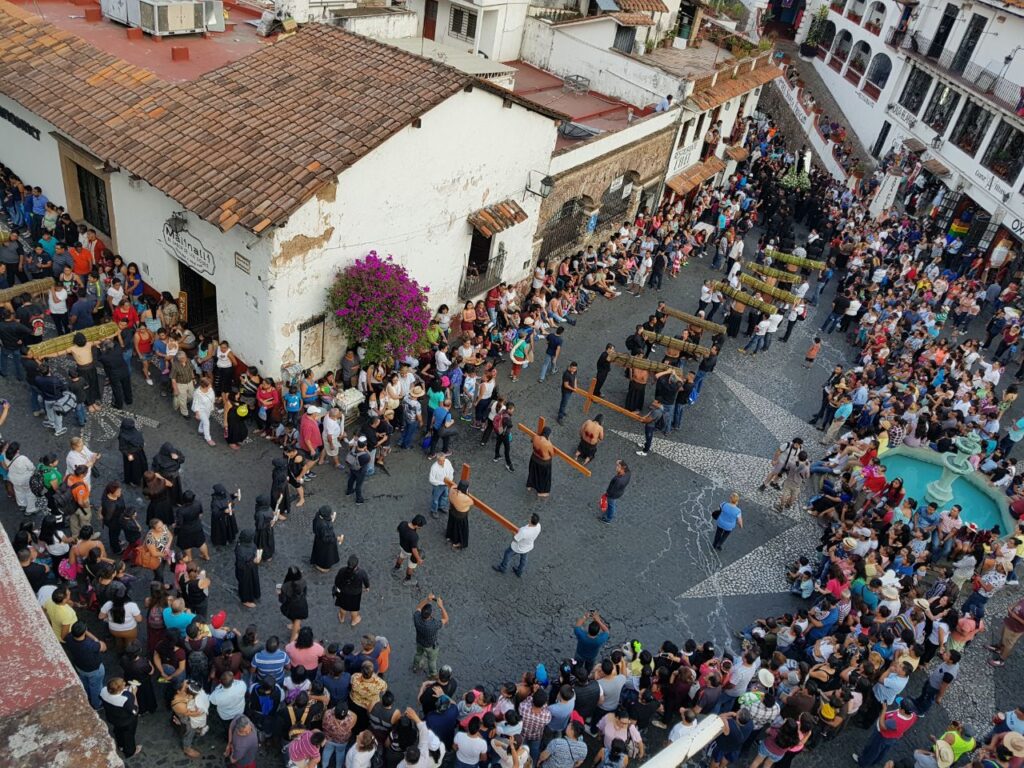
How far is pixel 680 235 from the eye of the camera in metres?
24.6

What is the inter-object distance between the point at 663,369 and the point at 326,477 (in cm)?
727

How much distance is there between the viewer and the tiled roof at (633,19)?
24812 mm

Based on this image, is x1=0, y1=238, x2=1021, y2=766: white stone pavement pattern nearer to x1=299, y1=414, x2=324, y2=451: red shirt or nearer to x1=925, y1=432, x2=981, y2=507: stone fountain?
x1=299, y1=414, x2=324, y2=451: red shirt

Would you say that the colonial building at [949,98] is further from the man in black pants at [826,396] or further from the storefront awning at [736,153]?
the man in black pants at [826,396]

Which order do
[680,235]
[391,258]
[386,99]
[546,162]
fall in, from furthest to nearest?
[680,235] → [546,162] → [391,258] → [386,99]

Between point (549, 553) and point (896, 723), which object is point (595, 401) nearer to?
point (549, 553)

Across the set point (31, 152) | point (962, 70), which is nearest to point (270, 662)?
point (31, 152)

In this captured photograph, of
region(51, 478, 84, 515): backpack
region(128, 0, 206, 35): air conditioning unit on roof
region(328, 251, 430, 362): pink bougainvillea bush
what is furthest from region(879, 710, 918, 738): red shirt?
region(128, 0, 206, 35): air conditioning unit on roof

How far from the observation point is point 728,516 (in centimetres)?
1350

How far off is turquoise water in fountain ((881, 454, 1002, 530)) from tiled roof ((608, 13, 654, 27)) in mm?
15315

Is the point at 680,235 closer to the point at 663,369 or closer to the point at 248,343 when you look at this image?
the point at 663,369

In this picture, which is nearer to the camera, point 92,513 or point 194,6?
point 92,513

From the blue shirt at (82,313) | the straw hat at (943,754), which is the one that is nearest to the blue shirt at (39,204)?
the blue shirt at (82,313)

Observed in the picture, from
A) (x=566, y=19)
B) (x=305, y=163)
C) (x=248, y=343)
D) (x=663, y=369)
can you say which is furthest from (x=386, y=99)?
(x=566, y=19)
